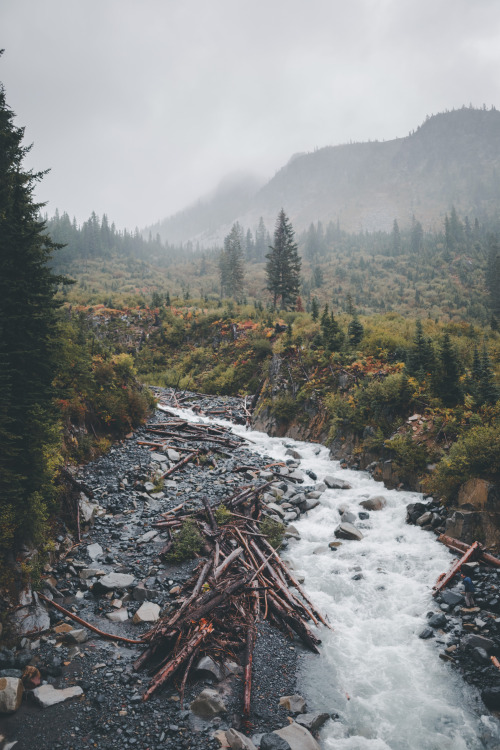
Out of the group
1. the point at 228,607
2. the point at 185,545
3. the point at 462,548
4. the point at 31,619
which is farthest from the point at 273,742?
the point at 462,548

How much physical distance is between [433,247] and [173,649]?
12921 cm

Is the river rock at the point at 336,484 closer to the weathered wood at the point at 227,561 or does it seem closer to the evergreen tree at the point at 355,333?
the weathered wood at the point at 227,561

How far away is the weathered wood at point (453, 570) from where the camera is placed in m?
8.23

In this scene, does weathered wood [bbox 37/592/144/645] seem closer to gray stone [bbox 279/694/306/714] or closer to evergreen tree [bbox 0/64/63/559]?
evergreen tree [bbox 0/64/63/559]

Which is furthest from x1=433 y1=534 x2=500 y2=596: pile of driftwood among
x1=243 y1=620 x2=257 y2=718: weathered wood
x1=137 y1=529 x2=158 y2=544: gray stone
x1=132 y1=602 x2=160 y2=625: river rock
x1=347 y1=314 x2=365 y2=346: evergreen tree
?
x1=347 y1=314 x2=365 y2=346: evergreen tree

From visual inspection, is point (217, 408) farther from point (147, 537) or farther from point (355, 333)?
point (147, 537)

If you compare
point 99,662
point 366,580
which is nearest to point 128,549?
point 99,662

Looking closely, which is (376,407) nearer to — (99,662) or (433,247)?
(99,662)

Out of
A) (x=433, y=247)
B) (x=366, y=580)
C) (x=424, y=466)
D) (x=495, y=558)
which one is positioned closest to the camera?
(x=495, y=558)

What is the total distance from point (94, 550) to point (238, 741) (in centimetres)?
553

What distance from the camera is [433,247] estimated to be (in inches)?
4405

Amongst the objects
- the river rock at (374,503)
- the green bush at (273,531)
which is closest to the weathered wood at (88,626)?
the green bush at (273,531)

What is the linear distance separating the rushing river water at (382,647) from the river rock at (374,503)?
0.17m

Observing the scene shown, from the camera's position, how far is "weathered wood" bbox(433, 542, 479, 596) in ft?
27.0
